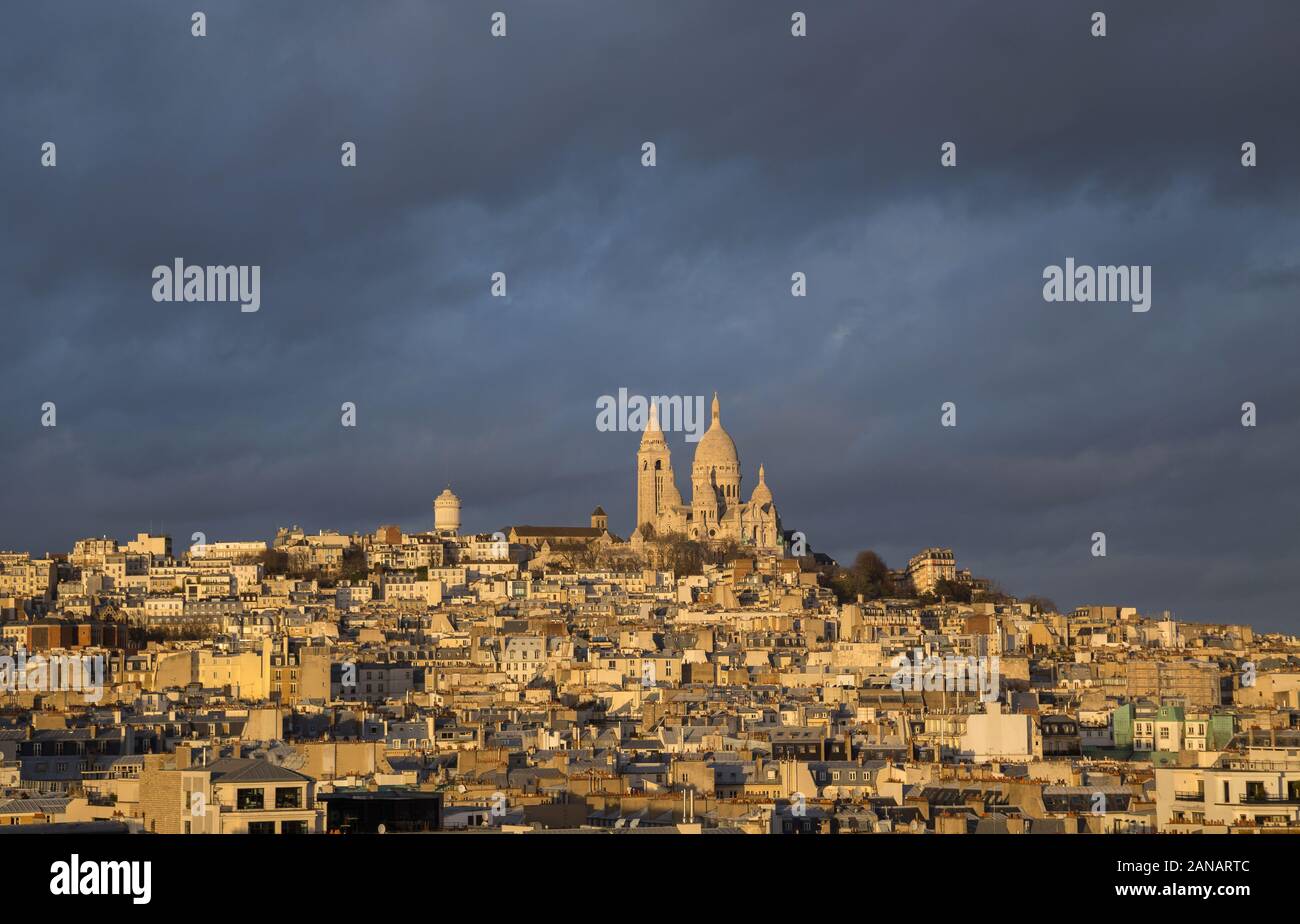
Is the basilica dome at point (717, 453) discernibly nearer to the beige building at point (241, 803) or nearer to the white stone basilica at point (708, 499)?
the white stone basilica at point (708, 499)

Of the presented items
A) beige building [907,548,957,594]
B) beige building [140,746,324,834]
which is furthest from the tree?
beige building [140,746,324,834]

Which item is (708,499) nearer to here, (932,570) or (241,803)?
(932,570)

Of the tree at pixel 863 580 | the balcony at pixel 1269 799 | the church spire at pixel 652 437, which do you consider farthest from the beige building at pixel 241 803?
the church spire at pixel 652 437

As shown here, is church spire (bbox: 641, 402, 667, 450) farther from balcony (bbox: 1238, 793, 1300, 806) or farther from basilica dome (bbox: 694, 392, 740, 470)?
balcony (bbox: 1238, 793, 1300, 806)

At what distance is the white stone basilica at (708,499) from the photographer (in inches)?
6422

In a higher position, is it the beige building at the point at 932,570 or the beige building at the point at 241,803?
the beige building at the point at 932,570

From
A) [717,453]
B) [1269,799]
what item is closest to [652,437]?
[717,453]

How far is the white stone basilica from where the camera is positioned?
16312 centimetres

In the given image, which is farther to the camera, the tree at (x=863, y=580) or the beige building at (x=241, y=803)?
the tree at (x=863, y=580)

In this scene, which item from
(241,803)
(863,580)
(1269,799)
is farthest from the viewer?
(863,580)

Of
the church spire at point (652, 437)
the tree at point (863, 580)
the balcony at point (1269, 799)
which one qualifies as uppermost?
the church spire at point (652, 437)

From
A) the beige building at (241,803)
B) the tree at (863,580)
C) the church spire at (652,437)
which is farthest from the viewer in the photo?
the church spire at (652,437)

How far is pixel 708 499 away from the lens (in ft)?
543
